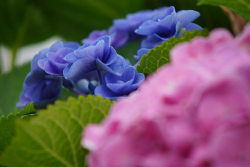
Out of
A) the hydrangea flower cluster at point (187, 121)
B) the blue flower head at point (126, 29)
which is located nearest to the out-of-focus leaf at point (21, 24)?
the blue flower head at point (126, 29)

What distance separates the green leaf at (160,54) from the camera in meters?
0.39

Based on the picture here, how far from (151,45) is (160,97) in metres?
0.24

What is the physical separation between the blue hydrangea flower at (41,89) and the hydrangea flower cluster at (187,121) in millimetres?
267

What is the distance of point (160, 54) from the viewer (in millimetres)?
398

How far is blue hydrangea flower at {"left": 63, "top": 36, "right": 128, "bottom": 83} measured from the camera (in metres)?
0.40

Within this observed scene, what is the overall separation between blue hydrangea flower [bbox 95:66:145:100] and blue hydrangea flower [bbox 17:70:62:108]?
0.31 feet

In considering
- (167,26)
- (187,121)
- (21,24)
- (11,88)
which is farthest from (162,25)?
(21,24)

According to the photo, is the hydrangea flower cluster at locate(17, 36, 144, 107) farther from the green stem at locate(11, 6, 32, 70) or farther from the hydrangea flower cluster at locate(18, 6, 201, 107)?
the green stem at locate(11, 6, 32, 70)

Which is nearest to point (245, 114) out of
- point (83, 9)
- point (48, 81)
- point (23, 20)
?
point (48, 81)

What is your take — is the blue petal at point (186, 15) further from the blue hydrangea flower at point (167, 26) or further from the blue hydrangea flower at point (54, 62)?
the blue hydrangea flower at point (54, 62)

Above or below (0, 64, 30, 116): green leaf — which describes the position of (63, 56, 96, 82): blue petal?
below

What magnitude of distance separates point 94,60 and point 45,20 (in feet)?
2.06

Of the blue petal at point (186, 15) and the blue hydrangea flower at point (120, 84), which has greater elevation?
the blue petal at point (186, 15)

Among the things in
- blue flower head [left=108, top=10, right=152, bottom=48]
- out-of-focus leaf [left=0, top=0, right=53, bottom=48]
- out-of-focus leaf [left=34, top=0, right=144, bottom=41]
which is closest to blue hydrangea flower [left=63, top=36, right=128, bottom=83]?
blue flower head [left=108, top=10, right=152, bottom=48]
